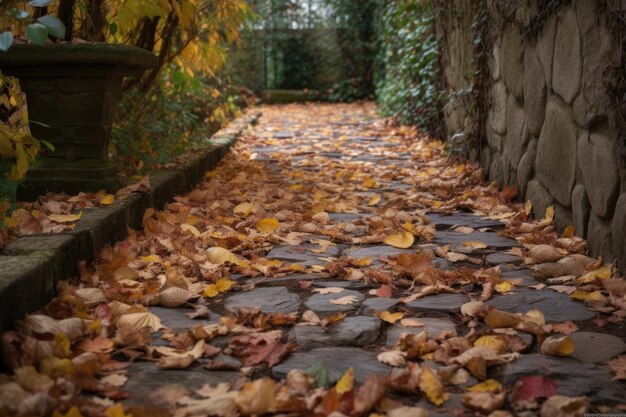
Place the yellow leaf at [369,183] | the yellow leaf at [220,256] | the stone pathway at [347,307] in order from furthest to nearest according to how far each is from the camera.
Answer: the yellow leaf at [369,183]
the yellow leaf at [220,256]
the stone pathway at [347,307]

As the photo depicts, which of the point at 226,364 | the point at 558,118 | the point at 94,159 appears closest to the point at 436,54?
the point at 558,118

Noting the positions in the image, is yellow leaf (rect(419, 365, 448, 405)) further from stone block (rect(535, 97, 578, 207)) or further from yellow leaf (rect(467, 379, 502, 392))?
stone block (rect(535, 97, 578, 207))

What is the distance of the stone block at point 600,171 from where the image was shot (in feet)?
8.13

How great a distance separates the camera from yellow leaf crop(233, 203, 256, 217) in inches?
147

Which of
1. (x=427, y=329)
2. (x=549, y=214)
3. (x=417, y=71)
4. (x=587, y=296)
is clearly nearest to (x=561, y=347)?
(x=427, y=329)

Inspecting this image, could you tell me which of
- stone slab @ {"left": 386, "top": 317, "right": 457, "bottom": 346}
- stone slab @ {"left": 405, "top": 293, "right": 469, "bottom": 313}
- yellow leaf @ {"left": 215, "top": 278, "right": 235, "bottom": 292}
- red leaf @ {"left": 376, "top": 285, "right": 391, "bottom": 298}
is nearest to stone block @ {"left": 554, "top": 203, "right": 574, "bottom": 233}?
stone slab @ {"left": 405, "top": 293, "right": 469, "bottom": 313}

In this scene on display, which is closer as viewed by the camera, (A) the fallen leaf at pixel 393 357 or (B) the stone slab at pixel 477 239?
(A) the fallen leaf at pixel 393 357

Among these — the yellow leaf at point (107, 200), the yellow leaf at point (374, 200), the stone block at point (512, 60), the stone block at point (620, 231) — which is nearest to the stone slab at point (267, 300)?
the yellow leaf at point (107, 200)

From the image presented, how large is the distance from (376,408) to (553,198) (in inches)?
79.7

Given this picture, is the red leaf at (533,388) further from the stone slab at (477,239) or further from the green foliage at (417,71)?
the green foliage at (417,71)

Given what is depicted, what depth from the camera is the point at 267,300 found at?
236 cm

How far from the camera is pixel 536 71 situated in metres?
3.51

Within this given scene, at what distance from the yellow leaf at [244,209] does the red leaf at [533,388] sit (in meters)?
2.27

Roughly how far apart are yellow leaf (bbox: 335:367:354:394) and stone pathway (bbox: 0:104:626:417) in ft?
0.13
